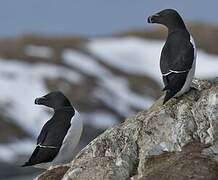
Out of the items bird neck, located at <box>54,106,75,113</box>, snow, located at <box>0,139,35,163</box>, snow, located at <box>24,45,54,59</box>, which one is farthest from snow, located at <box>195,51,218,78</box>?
bird neck, located at <box>54,106,75,113</box>

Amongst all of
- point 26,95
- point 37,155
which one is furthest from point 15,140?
point 37,155

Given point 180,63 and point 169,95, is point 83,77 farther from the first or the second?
point 169,95

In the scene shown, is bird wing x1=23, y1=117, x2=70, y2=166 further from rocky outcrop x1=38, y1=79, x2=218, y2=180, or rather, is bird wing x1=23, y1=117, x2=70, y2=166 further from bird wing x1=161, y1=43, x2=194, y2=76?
bird wing x1=161, y1=43, x2=194, y2=76

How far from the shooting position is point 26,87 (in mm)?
85375

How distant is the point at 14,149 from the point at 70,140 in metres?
51.6

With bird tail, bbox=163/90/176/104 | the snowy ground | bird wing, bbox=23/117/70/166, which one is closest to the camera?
bird tail, bbox=163/90/176/104

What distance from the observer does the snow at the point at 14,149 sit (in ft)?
215

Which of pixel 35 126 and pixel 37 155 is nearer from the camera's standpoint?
pixel 37 155

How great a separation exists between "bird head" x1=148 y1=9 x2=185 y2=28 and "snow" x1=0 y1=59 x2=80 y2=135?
55133 mm

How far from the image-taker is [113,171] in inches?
601

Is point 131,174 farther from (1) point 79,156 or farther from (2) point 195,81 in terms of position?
(2) point 195,81

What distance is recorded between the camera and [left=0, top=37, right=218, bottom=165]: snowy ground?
77.3m

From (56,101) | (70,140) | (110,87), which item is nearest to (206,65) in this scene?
(110,87)

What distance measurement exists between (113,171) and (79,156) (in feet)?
3.95
